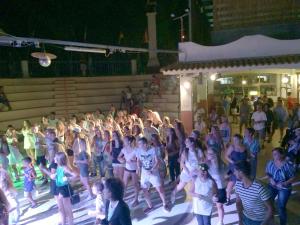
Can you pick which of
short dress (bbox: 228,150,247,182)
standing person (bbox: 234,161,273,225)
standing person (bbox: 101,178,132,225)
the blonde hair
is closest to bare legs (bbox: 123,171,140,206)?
the blonde hair

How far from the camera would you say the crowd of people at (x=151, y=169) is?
17.0 ft

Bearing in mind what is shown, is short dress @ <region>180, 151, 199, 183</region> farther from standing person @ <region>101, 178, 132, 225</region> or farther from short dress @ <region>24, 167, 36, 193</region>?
short dress @ <region>24, 167, 36, 193</region>

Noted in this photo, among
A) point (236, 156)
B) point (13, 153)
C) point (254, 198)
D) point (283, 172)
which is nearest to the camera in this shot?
point (254, 198)

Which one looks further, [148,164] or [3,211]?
[148,164]

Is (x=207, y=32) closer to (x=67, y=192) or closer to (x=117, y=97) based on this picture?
(x=117, y=97)

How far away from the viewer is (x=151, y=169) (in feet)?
27.3

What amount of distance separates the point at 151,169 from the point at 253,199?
3.50 metres

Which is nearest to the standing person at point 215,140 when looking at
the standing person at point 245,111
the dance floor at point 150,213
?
the dance floor at point 150,213

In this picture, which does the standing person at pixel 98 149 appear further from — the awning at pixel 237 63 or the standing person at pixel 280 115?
the standing person at pixel 280 115

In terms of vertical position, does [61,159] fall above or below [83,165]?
above

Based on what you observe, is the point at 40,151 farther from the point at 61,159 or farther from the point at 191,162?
the point at 191,162

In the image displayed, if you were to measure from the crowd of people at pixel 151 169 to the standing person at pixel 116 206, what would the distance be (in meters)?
0.01

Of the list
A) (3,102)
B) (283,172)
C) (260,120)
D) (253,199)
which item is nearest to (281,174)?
(283,172)

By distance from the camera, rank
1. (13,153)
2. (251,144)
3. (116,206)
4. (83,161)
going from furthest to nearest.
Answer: (13,153) < (83,161) < (251,144) < (116,206)
